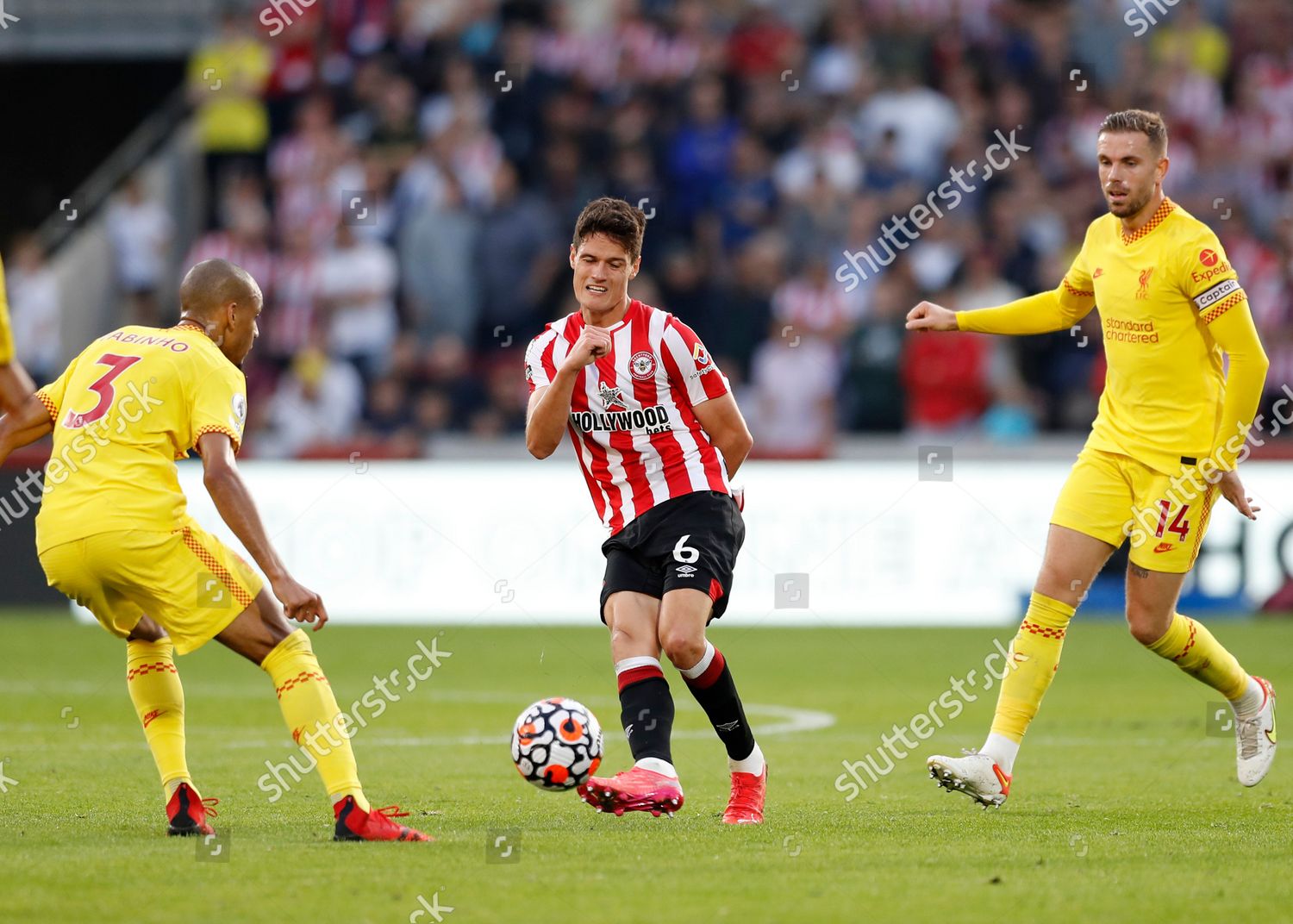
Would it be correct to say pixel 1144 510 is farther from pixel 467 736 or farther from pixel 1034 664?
pixel 467 736

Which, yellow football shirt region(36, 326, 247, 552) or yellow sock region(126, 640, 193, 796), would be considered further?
yellow sock region(126, 640, 193, 796)

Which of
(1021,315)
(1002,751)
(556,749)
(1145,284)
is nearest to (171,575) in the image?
(556,749)

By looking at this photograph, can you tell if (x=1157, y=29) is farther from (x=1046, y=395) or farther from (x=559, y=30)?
(x=559, y=30)

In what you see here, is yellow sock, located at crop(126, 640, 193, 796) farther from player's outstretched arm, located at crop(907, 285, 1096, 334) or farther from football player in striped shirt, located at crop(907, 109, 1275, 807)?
player's outstretched arm, located at crop(907, 285, 1096, 334)


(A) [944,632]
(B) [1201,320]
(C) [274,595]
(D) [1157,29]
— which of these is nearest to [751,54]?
(D) [1157,29]

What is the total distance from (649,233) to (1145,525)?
11939 millimetres

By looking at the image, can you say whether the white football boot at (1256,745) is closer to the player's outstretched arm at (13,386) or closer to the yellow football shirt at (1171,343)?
the yellow football shirt at (1171,343)

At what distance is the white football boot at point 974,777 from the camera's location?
6.69 m

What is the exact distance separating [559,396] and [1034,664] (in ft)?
7.17

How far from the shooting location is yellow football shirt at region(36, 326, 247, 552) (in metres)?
6.00

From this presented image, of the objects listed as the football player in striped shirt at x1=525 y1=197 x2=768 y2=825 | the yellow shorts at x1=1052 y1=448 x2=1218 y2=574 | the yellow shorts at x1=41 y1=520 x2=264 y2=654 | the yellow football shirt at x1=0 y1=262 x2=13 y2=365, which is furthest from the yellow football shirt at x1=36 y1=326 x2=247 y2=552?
the yellow shorts at x1=1052 y1=448 x2=1218 y2=574

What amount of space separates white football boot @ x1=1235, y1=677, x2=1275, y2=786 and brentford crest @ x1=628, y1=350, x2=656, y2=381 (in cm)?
289

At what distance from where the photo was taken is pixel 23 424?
6.21m

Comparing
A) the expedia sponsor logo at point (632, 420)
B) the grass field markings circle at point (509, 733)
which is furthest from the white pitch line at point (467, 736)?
the expedia sponsor logo at point (632, 420)
